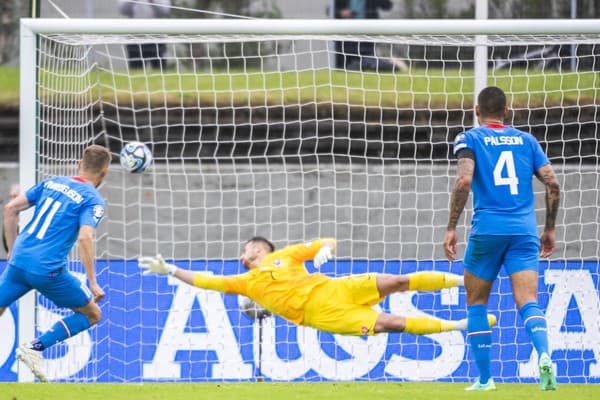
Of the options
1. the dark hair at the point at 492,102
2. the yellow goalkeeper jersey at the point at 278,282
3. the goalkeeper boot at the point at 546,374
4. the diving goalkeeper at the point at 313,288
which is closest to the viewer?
the goalkeeper boot at the point at 546,374

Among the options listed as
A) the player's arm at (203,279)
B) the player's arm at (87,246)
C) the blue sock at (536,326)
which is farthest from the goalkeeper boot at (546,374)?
the player's arm at (87,246)

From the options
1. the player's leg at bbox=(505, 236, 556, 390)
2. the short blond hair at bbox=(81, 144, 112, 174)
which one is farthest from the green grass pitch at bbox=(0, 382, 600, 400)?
the short blond hair at bbox=(81, 144, 112, 174)

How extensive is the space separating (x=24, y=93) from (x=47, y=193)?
1.42 m

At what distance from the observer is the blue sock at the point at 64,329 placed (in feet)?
25.6

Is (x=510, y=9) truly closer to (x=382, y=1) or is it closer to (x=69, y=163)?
(x=382, y=1)

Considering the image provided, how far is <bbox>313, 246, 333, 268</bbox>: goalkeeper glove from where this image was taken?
783 centimetres

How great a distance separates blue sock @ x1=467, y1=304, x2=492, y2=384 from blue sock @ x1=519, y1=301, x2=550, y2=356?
31 centimetres

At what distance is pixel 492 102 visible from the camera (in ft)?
22.5

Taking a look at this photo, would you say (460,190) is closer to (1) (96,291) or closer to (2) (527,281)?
(2) (527,281)

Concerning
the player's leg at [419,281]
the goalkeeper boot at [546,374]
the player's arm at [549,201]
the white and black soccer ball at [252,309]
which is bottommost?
the white and black soccer ball at [252,309]

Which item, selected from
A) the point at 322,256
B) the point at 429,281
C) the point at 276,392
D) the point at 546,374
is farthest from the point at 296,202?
the point at 546,374

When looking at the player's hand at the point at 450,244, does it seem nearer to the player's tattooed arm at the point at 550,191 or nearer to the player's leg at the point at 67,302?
the player's tattooed arm at the point at 550,191

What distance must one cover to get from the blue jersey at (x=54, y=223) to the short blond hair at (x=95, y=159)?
160mm

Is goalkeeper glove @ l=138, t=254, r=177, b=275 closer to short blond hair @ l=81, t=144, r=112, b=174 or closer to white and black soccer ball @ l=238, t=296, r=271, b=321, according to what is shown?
short blond hair @ l=81, t=144, r=112, b=174
